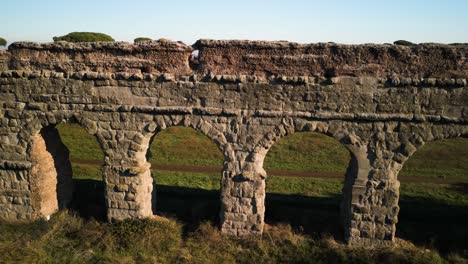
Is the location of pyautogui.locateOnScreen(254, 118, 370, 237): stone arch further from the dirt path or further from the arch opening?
the dirt path

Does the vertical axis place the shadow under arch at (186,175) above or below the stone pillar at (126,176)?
below

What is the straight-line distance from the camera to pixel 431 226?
9.63 meters

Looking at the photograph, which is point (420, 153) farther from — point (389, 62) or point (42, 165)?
point (42, 165)

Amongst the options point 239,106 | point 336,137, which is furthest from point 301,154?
point 239,106

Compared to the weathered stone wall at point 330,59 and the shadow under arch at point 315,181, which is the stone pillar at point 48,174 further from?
the shadow under arch at point 315,181

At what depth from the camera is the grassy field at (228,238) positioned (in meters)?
8.06

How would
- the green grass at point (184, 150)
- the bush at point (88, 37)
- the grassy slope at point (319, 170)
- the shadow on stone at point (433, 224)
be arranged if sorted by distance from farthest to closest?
the bush at point (88, 37) < the green grass at point (184, 150) < the grassy slope at point (319, 170) < the shadow on stone at point (433, 224)

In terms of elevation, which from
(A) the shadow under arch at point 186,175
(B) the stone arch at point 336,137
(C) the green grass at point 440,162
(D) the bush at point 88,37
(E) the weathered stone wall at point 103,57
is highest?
(D) the bush at point 88,37

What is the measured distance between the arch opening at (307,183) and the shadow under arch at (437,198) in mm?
1989

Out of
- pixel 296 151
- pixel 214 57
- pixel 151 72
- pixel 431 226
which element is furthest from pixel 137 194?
pixel 296 151

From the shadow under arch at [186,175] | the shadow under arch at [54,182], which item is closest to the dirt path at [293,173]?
the shadow under arch at [186,175]

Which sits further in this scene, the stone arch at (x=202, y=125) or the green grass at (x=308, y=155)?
the green grass at (x=308, y=155)

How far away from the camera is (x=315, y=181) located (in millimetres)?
13812

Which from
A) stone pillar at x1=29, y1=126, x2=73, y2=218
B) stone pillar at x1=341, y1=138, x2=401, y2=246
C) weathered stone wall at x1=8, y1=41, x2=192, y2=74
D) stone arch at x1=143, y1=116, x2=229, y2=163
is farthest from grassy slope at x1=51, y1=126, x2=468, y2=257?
weathered stone wall at x1=8, y1=41, x2=192, y2=74
